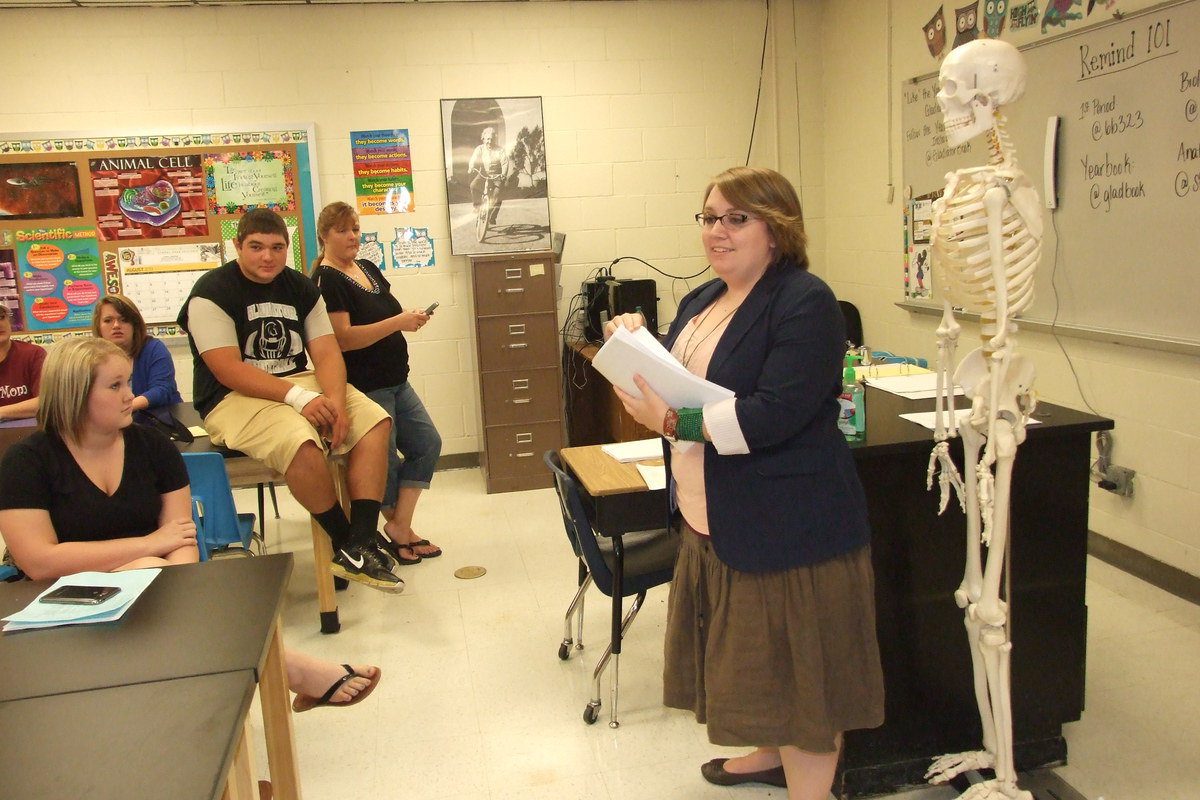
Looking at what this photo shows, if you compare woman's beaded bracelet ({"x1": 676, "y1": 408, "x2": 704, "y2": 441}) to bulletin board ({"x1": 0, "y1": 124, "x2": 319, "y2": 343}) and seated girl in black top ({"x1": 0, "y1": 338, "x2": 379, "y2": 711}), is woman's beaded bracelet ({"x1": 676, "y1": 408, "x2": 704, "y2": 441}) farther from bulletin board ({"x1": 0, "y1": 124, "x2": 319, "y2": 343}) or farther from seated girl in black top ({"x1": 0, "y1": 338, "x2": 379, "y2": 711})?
bulletin board ({"x1": 0, "y1": 124, "x2": 319, "y2": 343})

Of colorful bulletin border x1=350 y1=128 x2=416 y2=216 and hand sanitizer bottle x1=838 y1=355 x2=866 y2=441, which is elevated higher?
colorful bulletin border x1=350 y1=128 x2=416 y2=216

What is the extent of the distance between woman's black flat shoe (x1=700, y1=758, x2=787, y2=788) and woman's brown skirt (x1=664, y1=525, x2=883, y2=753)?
52 centimetres

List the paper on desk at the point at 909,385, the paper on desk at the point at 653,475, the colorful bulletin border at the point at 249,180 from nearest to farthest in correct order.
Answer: the paper on desk at the point at 653,475 → the paper on desk at the point at 909,385 → the colorful bulletin border at the point at 249,180

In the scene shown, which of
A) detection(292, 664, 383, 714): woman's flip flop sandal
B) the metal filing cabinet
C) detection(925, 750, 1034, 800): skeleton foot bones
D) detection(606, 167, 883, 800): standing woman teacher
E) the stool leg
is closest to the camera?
detection(606, 167, 883, 800): standing woman teacher

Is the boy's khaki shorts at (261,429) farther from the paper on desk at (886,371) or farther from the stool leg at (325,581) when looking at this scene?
the paper on desk at (886,371)

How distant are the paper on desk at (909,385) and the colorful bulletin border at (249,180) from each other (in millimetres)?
3611

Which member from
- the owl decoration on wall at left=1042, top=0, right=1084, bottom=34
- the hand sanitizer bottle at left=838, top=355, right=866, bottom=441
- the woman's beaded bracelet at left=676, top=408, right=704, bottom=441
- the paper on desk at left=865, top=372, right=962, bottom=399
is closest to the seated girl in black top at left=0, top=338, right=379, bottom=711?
the woman's beaded bracelet at left=676, top=408, right=704, bottom=441

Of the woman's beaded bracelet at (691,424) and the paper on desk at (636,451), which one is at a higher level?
the woman's beaded bracelet at (691,424)

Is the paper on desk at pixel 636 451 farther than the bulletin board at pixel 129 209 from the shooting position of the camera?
No

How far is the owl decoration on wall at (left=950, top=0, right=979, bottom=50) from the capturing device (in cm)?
401

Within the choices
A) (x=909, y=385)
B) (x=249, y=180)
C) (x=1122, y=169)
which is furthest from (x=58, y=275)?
(x=1122, y=169)

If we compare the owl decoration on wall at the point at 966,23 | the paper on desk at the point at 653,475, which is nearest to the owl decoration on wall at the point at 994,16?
the owl decoration on wall at the point at 966,23

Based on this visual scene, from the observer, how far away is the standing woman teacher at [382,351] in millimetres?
3635

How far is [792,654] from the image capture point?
1766mm
